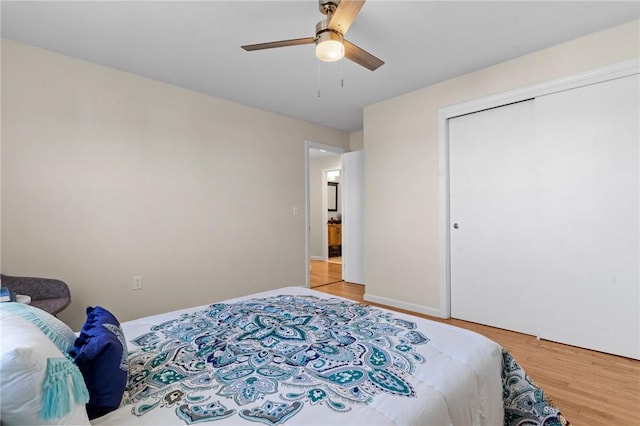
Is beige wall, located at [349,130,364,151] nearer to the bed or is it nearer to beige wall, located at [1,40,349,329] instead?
beige wall, located at [1,40,349,329]

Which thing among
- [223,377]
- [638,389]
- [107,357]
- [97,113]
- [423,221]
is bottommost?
[638,389]

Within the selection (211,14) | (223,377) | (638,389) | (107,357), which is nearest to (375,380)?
(223,377)

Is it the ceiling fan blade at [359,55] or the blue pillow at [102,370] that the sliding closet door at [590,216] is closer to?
the ceiling fan blade at [359,55]

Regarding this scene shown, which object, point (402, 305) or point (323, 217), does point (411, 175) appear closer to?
point (402, 305)

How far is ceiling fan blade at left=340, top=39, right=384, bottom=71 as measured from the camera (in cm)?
190

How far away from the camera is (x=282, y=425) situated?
83 cm

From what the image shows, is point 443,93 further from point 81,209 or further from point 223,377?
point 81,209

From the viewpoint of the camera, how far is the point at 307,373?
3.55 ft

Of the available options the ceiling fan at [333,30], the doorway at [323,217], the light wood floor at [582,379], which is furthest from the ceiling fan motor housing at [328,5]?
the doorway at [323,217]

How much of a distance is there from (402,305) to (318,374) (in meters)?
2.77

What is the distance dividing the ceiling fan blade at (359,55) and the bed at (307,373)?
158 centimetres

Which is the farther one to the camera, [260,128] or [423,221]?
[260,128]

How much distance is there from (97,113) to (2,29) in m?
0.75

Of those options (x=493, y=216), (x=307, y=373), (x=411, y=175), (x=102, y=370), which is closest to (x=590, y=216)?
(x=493, y=216)
